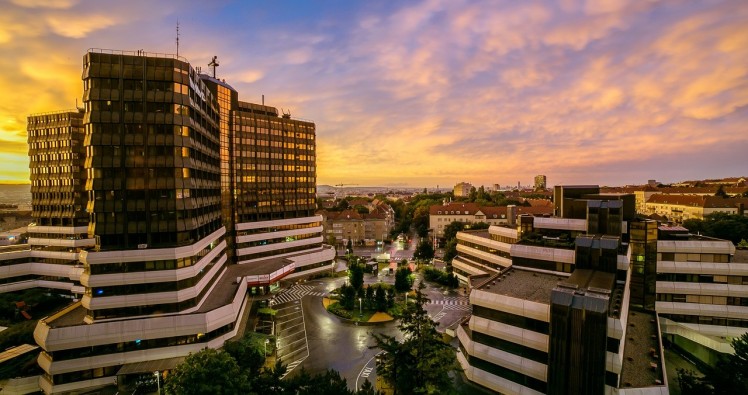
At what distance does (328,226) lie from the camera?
14125 centimetres

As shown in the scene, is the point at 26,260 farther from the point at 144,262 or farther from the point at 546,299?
the point at 546,299

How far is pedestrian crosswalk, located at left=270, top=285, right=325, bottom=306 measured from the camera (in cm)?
7256

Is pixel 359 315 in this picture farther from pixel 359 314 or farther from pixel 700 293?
pixel 700 293

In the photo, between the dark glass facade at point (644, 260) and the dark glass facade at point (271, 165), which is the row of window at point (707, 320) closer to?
the dark glass facade at point (644, 260)

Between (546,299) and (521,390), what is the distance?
955 cm

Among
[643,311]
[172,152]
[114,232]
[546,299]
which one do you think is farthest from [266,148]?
[643,311]

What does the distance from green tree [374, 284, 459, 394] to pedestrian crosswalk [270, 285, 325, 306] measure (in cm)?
4606

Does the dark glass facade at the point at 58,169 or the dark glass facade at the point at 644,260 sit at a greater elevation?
the dark glass facade at the point at 58,169

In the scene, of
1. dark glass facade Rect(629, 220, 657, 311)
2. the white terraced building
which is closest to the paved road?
the white terraced building

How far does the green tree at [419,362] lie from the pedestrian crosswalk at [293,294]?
4606cm

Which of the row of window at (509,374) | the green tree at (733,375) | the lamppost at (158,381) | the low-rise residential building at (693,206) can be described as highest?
the low-rise residential building at (693,206)

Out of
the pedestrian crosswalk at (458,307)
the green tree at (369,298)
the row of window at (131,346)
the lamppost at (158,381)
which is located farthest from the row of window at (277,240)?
the pedestrian crosswalk at (458,307)

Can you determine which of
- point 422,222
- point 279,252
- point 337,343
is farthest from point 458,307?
point 422,222

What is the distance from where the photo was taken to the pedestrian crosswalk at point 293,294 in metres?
72.6
